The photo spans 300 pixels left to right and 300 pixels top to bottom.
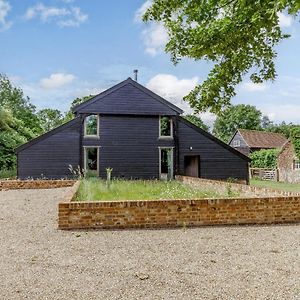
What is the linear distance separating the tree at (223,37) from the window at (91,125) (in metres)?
15.8

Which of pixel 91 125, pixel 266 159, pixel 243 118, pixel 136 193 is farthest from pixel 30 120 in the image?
pixel 243 118

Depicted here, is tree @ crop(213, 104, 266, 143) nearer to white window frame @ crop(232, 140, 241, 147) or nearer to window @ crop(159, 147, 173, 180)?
white window frame @ crop(232, 140, 241, 147)

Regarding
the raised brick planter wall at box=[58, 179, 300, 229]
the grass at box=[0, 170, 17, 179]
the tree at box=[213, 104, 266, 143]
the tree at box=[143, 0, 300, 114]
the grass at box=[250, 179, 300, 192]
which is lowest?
the grass at box=[250, 179, 300, 192]

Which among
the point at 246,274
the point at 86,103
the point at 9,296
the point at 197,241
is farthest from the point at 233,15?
the point at 86,103

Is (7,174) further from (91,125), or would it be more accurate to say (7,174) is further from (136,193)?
(136,193)

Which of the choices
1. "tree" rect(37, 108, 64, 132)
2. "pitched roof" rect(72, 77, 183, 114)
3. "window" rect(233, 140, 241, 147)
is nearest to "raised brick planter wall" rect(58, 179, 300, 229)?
"pitched roof" rect(72, 77, 183, 114)

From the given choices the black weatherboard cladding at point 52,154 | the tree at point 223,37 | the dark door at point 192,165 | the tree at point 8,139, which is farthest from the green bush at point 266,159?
the tree at point 223,37

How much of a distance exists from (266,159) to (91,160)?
1852 centimetres

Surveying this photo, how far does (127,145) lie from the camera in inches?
870

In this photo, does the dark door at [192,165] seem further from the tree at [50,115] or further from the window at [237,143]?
the tree at [50,115]

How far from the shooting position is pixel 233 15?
15.6 ft

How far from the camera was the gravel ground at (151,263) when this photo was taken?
402cm

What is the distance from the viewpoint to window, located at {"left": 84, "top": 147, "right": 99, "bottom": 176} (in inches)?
856

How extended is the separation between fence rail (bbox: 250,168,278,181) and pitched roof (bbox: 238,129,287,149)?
1211 cm
